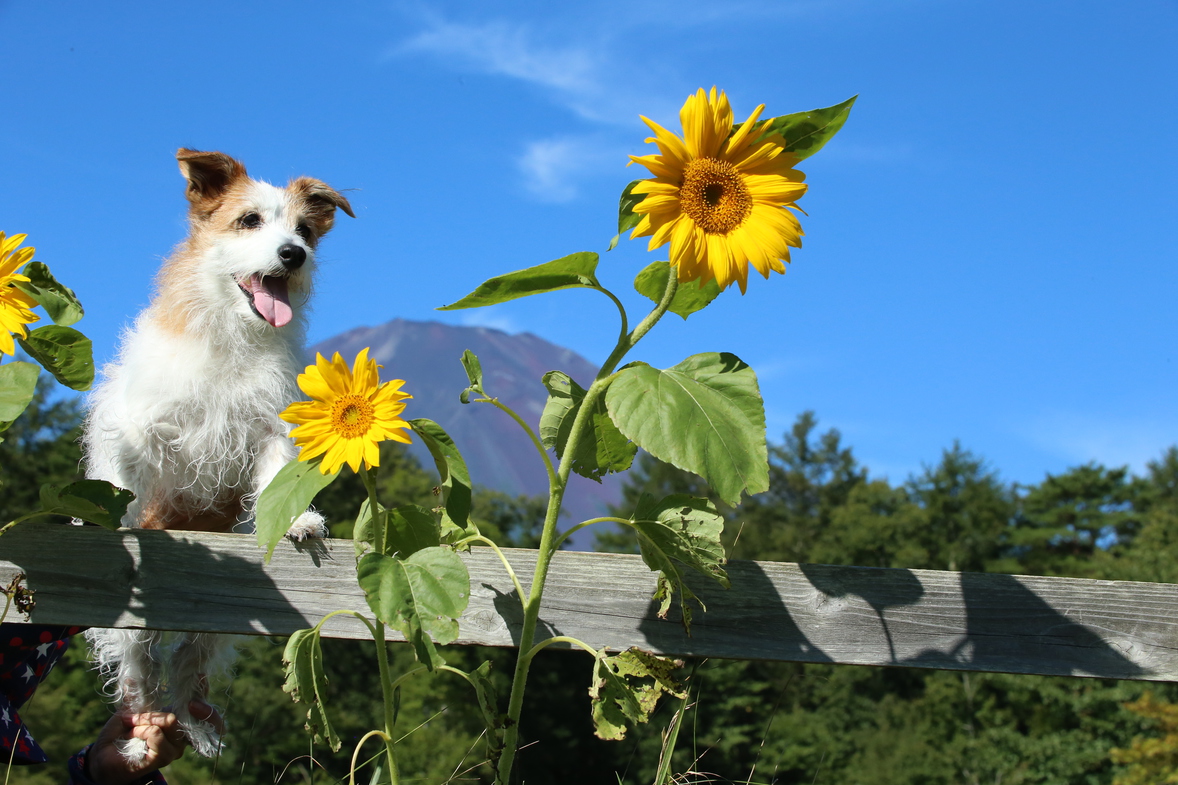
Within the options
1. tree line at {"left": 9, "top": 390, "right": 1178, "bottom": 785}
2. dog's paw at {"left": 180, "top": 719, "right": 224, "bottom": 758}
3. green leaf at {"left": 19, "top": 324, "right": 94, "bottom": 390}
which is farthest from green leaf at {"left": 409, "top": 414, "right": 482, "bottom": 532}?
tree line at {"left": 9, "top": 390, "right": 1178, "bottom": 785}

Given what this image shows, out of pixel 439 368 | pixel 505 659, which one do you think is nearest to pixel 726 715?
pixel 505 659

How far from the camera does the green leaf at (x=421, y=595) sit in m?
1.42

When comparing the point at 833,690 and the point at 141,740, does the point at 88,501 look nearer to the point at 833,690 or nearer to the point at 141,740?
the point at 141,740

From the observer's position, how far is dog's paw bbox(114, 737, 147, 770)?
2451 mm

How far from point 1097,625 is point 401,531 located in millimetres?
1687

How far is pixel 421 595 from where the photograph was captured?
4.75ft

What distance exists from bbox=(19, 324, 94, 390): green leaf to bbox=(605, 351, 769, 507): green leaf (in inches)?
46.4

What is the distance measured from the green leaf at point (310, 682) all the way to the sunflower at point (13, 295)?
0.83 metres

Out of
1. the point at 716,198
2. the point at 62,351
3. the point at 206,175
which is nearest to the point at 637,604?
the point at 716,198

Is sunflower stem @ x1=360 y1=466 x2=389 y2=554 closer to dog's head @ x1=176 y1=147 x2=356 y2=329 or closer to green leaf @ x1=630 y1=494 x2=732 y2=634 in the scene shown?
green leaf @ x1=630 y1=494 x2=732 y2=634

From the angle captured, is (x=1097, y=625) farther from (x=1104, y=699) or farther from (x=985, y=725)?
(x=985, y=725)

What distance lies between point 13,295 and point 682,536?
144cm

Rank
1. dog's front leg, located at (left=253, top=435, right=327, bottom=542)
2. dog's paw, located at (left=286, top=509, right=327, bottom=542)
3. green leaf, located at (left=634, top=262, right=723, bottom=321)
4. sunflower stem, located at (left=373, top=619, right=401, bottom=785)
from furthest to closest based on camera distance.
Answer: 1. dog's front leg, located at (left=253, top=435, right=327, bottom=542)
2. dog's paw, located at (left=286, top=509, right=327, bottom=542)
3. green leaf, located at (left=634, top=262, right=723, bottom=321)
4. sunflower stem, located at (left=373, top=619, right=401, bottom=785)

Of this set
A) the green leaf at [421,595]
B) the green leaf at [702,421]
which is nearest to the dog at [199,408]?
the green leaf at [421,595]
